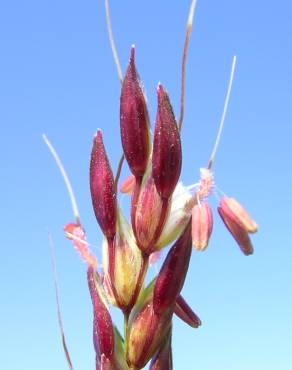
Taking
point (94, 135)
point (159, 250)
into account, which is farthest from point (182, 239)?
point (94, 135)

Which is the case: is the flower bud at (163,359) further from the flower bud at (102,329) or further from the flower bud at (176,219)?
the flower bud at (176,219)

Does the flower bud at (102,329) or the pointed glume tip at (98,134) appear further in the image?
the pointed glume tip at (98,134)

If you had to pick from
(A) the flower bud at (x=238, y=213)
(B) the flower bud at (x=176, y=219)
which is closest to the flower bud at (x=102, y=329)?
(B) the flower bud at (x=176, y=219)

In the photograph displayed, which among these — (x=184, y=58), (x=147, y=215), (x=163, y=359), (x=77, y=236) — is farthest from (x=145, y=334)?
(x=184, y=58)

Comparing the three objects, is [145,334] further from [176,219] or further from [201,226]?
[201,226]

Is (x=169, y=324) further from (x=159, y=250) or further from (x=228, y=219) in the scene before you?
(x=228, y=219)

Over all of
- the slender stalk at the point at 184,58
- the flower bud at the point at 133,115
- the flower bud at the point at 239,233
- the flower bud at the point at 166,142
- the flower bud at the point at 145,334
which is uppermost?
the slender stalk at the point at 184,58

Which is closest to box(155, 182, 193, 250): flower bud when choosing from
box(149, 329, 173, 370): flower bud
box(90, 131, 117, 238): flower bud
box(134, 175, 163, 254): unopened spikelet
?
box(134, 175, 163, 254): unopened spikelet
